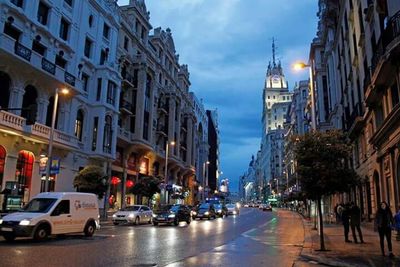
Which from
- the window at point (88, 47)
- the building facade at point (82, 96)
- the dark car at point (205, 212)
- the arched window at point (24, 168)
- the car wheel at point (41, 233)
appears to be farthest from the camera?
the dark car at point (205, 212)

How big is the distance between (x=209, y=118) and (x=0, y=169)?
10268cm

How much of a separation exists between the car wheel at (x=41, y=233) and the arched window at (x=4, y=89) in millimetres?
12791

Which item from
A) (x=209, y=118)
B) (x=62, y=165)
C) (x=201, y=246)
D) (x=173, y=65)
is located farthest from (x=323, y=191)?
(x=209, y=118)

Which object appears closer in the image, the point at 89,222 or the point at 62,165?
the point at 89,222

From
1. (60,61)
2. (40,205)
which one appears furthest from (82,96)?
(40,205)

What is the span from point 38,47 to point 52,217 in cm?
1726

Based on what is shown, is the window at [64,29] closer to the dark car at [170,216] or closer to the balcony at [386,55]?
the dark car at [170,216]

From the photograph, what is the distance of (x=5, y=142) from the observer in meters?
25.8

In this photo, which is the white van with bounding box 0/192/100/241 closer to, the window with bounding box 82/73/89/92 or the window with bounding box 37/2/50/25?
the window with bounding box 37/2/50/25

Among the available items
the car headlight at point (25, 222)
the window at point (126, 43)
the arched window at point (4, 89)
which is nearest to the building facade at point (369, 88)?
the car headlight at point (25, 222)

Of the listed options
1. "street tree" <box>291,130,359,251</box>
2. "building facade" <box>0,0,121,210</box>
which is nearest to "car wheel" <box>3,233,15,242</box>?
"building facade" <box>0,0,121,210</box>

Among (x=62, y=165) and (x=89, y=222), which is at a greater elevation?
(x=62, y=165)

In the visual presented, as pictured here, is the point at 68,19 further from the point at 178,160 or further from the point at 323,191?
the point at 178,160

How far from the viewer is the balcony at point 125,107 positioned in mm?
43875
